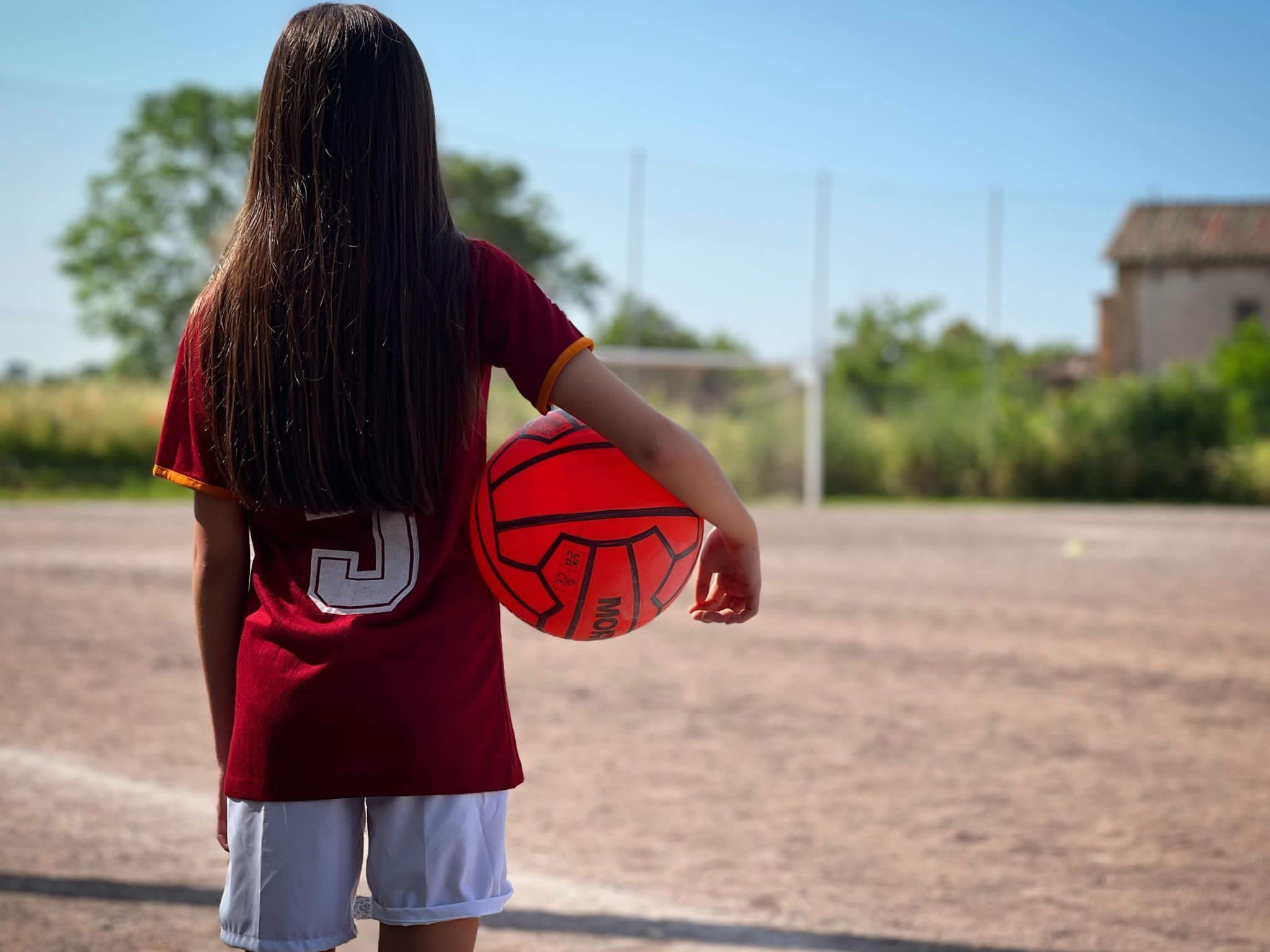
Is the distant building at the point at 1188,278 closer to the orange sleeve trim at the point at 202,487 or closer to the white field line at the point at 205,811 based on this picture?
the white field line at the point at 205,811

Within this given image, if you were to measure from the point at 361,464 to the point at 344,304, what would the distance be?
199 millimetres

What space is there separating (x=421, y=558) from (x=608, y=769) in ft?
11.2

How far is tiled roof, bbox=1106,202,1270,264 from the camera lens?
4275cm

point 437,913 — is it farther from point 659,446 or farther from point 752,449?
point 752,449

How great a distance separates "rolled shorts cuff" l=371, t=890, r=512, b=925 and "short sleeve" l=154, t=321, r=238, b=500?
58 centimetres

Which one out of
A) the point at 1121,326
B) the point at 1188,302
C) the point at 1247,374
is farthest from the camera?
the point at 1188,302

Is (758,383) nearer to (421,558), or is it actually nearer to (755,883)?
(755,883)

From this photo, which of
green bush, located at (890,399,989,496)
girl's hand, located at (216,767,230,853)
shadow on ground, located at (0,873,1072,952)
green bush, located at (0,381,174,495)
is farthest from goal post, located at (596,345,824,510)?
girl's hand, located at (216,767,230,853)

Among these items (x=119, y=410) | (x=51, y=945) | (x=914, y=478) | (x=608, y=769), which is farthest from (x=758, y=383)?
(x=51, y=945)

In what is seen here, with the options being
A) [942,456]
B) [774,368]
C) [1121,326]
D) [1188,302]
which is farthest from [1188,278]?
[774,368]

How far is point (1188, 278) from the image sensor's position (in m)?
42.3

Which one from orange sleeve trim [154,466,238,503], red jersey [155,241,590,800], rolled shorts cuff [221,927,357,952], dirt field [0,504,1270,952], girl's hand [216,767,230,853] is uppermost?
orange sleeve trim [154,466,238,503]

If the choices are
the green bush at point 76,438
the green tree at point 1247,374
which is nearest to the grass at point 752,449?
the green bush at point 76,438

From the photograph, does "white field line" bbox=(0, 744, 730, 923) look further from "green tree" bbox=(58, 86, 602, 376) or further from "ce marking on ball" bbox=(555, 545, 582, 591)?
"green tree" bbox=(58, 86, 602, 376)
